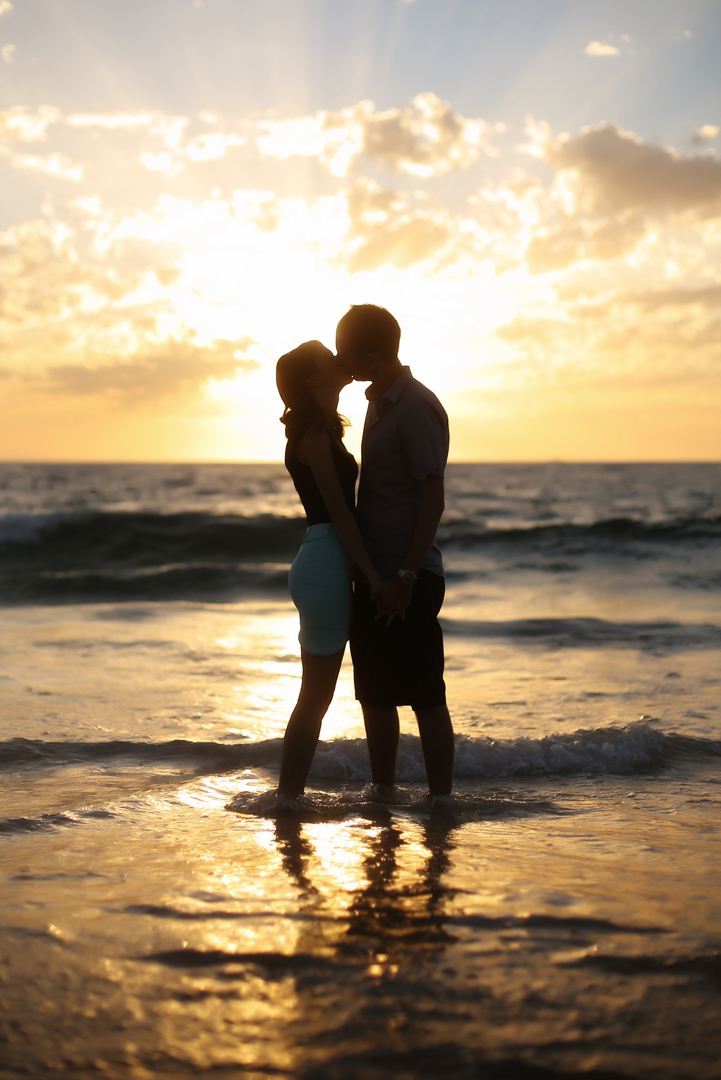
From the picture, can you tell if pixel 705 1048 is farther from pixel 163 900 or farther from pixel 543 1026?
pixel 163 900

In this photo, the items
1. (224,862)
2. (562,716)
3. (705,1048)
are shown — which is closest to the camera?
(705,1048)

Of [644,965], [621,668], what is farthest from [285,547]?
[644,965]

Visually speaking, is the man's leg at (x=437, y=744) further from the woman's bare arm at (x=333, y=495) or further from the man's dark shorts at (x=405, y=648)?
the woman's bare arm at (x=333, y=495)

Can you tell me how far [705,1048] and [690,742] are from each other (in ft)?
10.6

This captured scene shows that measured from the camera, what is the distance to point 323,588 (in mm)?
3375

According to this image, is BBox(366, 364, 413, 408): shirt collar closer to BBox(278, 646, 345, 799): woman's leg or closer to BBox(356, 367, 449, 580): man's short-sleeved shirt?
BBox(356, 367, 449, 580): man's short-sleeved shirt

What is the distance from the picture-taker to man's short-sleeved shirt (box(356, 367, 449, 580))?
3287 millimetres

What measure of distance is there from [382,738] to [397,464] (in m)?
1.22

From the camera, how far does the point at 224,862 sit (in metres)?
2.93

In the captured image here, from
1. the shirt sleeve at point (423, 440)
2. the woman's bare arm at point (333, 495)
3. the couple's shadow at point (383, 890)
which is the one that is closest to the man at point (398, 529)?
the shirt sleeve at point (423, 440)

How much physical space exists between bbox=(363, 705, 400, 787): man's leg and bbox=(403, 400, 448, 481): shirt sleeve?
40.6 inches

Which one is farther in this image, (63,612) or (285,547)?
(285,547)

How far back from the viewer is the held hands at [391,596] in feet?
10.8

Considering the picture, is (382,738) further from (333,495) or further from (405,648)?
(333,495)
